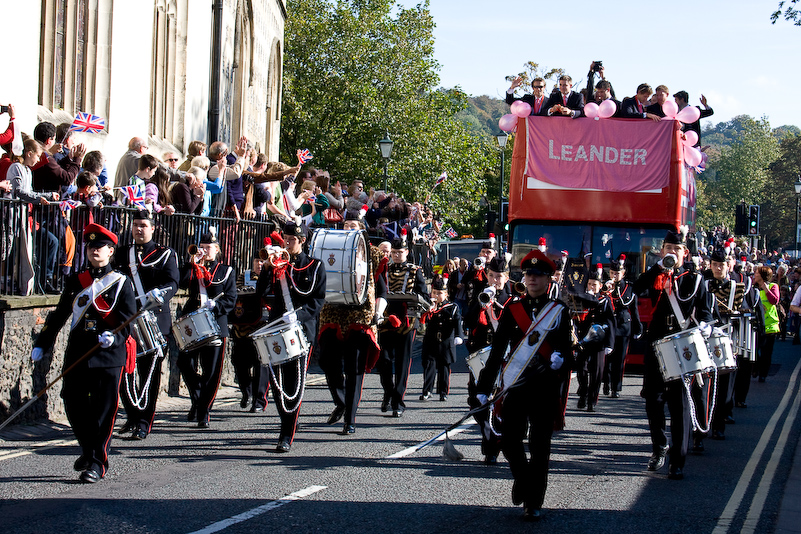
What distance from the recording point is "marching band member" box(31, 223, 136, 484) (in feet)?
24.1

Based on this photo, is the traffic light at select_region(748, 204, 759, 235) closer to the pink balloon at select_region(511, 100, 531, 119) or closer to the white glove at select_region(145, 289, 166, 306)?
the pink balloon at select_region(511, 100, 531, 119)

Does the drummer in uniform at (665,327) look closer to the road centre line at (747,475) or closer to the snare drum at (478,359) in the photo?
the road centre line at (747,475)

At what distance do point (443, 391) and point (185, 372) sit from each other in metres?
3.96

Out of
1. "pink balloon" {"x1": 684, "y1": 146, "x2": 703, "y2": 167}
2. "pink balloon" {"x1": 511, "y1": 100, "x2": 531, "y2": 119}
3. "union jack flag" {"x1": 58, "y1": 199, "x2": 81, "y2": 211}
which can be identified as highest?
"pink balloon" {"x1": 511, "y1": 100, "x2": 531, "y2": 119}

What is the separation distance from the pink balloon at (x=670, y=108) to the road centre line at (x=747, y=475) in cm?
461

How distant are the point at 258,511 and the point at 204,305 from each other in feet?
13.3

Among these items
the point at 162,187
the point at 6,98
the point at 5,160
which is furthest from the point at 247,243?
the point at 5,160

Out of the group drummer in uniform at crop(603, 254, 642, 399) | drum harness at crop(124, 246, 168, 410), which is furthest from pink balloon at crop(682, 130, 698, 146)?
drum harness at crop(124, 246, 168, 410)

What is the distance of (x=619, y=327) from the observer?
13.6 metres

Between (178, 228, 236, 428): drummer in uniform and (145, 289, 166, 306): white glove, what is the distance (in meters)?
1.39

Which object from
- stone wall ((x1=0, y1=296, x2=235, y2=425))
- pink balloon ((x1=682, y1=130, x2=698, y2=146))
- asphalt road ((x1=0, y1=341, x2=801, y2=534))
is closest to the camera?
asphalt road ((x1=0, y1=341, x2=801, y2=534))

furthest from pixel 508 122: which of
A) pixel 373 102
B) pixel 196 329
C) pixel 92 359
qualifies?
pixel 373 102

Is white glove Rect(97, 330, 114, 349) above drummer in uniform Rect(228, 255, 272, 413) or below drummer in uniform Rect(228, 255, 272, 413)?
above

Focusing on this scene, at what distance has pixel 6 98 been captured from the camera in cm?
1381
